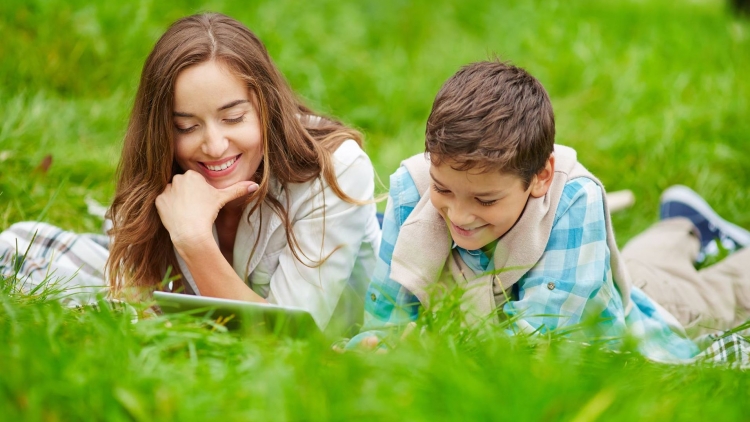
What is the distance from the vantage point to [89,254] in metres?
3.36

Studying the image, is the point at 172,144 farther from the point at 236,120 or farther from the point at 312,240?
the point at 312,240

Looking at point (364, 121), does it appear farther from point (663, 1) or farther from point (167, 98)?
point (663, 1)

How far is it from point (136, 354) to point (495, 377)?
36.7 inches

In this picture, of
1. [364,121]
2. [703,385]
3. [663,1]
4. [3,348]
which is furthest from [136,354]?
[663,1]

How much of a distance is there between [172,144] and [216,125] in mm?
185

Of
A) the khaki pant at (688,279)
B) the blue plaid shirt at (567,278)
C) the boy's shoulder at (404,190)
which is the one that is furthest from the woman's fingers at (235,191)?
the khaki pant at (688,279)

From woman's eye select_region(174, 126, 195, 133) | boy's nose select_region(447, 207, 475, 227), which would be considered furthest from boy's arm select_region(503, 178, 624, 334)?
woman's eye select_region(174, 126, 195, 133)

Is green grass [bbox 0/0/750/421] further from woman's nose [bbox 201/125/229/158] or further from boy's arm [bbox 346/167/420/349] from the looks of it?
woman's nose [bbox 201/125/229/158]

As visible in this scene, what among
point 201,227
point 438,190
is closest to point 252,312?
point 201,227

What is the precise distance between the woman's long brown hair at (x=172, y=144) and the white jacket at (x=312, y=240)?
5 centimetres

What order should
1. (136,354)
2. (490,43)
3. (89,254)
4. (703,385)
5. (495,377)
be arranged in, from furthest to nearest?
(490,43) → (89,254) → (703,385) → (136,354) → (495,377)

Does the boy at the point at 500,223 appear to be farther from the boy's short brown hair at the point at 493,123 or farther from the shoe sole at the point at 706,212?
the shoe sole at the point at 706,212

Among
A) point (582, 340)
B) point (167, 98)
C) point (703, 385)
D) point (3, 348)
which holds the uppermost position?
point (167, 98)

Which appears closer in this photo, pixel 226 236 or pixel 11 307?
pixel 11 307
